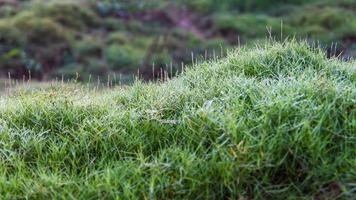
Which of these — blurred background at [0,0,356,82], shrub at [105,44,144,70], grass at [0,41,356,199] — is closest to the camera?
grass at [0,41,356,199]

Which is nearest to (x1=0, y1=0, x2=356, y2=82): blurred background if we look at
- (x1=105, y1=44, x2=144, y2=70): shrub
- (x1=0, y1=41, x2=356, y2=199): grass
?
(x1=105, y1=44, x2=144, y2=70): shrub

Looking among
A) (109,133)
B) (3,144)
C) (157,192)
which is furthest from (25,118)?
(157,192)

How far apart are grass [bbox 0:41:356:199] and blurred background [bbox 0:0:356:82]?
6.35 metres

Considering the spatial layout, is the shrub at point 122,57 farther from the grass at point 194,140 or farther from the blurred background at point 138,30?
the grass at point 194,140

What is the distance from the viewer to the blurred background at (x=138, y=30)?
1099 cm

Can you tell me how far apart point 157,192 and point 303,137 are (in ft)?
3.05

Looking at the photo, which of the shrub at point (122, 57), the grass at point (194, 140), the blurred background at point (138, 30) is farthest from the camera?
the shrub at point (122, 57)

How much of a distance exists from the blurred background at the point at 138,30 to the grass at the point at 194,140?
6353 millimetres

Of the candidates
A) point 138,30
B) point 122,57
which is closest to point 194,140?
point 122,57

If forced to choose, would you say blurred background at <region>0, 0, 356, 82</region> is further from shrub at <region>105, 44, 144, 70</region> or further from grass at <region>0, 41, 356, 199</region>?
grass at <region>0, 41, 356, 199</region>

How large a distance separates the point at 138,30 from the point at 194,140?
10.2m

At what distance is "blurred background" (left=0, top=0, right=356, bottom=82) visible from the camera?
10992mm

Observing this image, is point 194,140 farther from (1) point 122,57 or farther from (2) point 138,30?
(2) point 138,30

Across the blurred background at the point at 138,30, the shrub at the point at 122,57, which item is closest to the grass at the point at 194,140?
the blurred background at the point at 138,30
